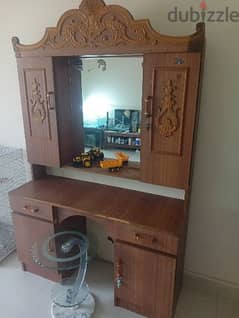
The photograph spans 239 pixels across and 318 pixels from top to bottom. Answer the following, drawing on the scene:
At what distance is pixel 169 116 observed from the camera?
→ 149 centimetres

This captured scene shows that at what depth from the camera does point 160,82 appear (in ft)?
4.74

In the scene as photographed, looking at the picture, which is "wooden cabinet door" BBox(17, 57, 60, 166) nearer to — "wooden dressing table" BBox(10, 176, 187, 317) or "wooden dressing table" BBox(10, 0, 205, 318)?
"wooden dressing table" BBox(10, 0, 205, 318)

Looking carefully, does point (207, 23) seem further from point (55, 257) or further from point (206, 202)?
point (55, 257)

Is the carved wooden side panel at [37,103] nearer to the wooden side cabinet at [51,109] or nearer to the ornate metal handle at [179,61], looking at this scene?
the wooden side cabinet at [51,109]

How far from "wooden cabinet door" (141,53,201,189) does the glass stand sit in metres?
0.72

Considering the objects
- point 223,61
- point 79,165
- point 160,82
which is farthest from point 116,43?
point 79,165

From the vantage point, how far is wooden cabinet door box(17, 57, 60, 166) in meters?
1.74

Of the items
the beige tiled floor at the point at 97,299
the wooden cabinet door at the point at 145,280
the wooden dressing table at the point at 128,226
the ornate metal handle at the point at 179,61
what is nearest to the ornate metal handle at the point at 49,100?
the wooden dressing table at the point at 128,226

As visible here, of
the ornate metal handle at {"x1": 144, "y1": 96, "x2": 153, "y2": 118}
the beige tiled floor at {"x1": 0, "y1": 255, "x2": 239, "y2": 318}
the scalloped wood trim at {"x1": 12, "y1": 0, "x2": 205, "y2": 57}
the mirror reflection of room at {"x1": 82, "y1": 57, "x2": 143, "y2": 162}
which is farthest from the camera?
the beige tiled floor at {"x1": 0, "y1": 255, "x2": 239, "y2": 318}

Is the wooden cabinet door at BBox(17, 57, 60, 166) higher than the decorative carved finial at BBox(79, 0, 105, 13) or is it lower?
lower

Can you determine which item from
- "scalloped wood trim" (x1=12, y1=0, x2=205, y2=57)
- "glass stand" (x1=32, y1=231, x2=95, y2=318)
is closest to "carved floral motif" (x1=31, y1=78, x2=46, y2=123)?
"scalloped wood trim" (x1=12, y1=0, x2=205, y2=57)

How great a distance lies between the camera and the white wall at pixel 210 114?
1504 mm

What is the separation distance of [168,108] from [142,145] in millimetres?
284

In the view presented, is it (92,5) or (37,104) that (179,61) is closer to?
(92,5)
